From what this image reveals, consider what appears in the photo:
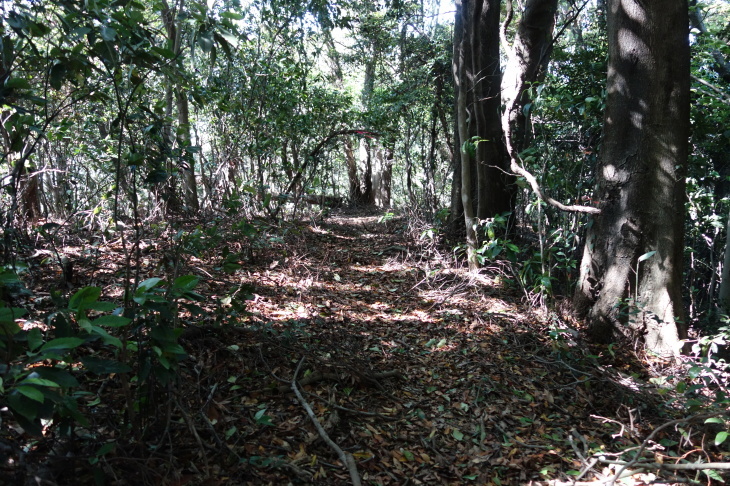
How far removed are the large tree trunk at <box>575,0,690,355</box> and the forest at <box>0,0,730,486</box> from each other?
2 centimetres

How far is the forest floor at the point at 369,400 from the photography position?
2.28 m

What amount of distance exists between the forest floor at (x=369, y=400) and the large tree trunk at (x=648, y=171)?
0.43 meters

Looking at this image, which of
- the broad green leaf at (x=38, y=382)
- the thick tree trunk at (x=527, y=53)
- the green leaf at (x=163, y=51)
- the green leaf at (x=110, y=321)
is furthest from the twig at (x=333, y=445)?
the thick tree trunk at (x=527, y=53)

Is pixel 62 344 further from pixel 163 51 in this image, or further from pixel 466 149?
pixel 466 149

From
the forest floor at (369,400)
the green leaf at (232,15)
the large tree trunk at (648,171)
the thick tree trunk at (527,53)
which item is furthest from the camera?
the thick tree trunk at (527,53)

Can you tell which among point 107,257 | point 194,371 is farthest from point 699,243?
point 107,257

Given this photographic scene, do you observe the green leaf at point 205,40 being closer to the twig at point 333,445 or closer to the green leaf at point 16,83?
the green leaf at point 16,83

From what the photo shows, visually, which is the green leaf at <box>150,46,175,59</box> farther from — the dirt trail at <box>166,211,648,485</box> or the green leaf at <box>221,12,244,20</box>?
the dirt trail at <box>166,211,648,485</box>

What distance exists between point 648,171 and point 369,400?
323cm

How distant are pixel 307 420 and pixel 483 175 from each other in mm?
4411

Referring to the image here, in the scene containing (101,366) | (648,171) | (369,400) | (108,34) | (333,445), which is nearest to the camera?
(101,366)

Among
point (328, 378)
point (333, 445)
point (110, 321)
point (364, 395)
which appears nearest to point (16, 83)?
point (110, 321)

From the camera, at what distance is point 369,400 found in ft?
11.0

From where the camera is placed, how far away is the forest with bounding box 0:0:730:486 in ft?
6.95
